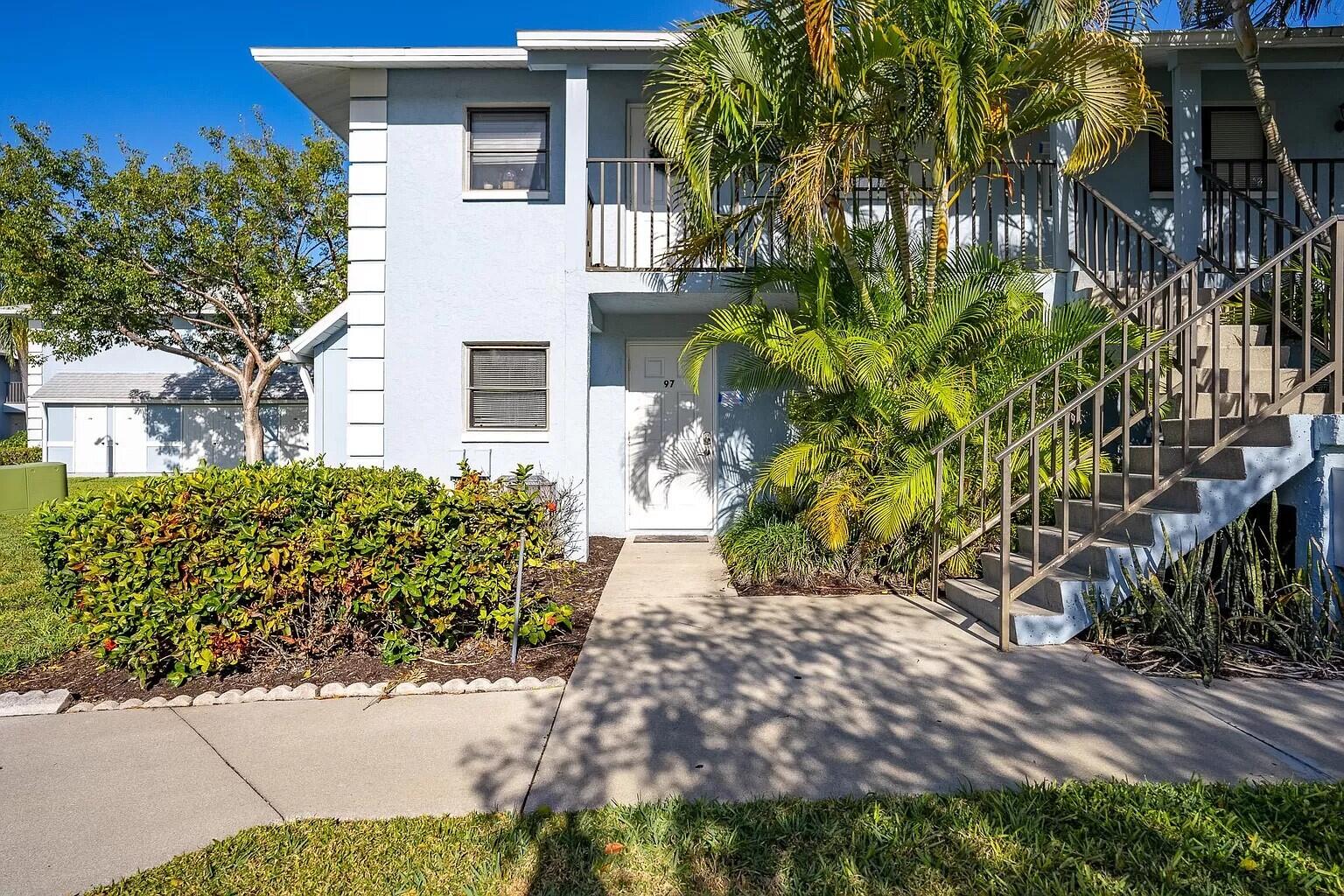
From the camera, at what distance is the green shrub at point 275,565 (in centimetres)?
402

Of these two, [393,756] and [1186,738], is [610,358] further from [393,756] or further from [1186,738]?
[1186,738]

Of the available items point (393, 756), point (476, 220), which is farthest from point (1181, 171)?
point (393, 756)

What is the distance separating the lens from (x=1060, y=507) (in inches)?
224

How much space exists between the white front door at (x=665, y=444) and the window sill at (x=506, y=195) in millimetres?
2060

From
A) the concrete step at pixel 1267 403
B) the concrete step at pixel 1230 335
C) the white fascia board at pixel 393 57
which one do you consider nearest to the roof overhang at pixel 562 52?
the white fascia board at pixel 393 57

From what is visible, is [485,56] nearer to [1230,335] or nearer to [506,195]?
[506,195]

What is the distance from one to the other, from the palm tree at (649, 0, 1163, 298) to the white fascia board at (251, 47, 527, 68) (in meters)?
2.64

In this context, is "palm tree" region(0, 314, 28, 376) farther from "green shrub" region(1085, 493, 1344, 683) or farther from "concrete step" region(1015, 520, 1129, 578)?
"green shrub" region(1085, 493, 1344, 683)

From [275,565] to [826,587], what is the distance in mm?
4173

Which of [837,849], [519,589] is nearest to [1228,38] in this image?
[519,589]

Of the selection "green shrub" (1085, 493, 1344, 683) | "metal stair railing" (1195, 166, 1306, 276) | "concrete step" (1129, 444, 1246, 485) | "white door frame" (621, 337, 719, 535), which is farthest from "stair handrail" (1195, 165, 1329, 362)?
"white door frame" (621, 337, 719, 535)

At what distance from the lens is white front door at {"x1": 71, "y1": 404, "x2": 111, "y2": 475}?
68.7 ft

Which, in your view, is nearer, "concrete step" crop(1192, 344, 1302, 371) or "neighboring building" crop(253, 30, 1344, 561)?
"concrete step" crop(1192, 344, 1302, 371)

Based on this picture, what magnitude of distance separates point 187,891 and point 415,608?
209 cm
